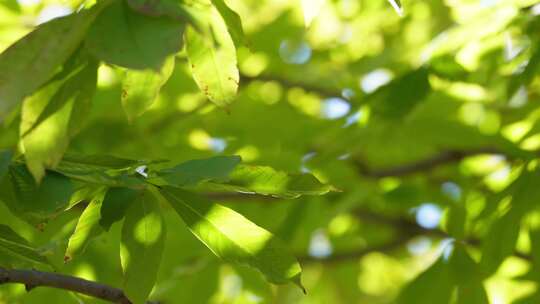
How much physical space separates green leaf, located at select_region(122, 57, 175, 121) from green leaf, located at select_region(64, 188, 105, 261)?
0.11 metres

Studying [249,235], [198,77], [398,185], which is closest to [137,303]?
[249,235]

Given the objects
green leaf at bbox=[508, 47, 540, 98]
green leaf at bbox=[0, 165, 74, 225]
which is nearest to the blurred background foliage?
green leaf at bbox=[508, 47, 540, 98]

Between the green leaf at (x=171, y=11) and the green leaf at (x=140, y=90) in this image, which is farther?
the green leaf at (x=140, y=90)

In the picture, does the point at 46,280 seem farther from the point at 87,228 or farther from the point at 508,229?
the point at 508,229

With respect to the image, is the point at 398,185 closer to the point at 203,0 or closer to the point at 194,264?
the point at 194,264

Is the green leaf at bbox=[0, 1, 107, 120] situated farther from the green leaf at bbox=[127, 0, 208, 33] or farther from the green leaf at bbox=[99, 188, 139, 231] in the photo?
the green leaf at bbox=[99, 188, 139, 231]

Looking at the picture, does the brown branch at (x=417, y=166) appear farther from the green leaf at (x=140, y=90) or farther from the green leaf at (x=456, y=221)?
the green leaf at (x=140, y=90)

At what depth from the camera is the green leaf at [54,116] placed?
73 centimetres

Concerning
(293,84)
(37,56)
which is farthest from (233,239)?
(293,84)

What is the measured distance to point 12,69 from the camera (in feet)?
2.33

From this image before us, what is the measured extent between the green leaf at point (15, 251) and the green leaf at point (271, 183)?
0.21 m

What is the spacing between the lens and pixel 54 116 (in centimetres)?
76

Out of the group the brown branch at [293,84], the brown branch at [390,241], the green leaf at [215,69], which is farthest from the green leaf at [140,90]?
the brown branch at [390,241]

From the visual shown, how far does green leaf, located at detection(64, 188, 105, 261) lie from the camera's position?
895 millimetres
